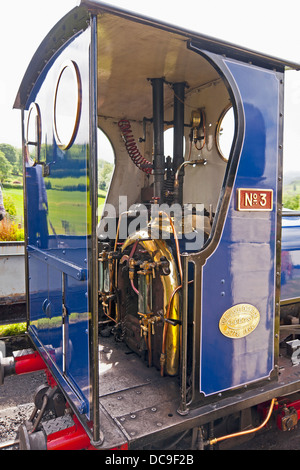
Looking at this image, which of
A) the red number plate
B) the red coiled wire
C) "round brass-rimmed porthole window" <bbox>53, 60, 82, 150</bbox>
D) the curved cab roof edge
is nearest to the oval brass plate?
the red number plate

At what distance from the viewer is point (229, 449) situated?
2.70 m

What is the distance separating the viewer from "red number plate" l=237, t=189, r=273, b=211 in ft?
7.52

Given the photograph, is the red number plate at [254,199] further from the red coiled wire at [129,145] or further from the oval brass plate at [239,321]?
the red coiled wire at [129,145]

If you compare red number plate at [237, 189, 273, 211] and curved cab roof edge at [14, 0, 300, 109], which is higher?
curved cab roof edge at [14, 0, 300, 109]

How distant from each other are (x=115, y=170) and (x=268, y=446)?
10.3ft

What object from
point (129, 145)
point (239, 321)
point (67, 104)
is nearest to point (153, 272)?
point (239, 321)

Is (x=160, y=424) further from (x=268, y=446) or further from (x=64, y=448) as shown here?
(x=268, y=446)

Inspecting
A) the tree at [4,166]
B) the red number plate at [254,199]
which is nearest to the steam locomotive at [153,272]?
the red number plate at [254,199]

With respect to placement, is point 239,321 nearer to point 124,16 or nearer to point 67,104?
point 67,104

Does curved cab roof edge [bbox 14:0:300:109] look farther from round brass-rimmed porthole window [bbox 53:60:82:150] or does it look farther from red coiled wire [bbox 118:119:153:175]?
red coiled wire [bbox 118:119:153:175]

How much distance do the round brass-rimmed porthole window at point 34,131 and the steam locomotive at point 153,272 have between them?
0.07ft

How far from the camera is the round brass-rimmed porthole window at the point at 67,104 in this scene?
6.54ft

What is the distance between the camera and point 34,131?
2967mm

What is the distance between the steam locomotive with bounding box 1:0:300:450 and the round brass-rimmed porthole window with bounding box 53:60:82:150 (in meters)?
0.01
